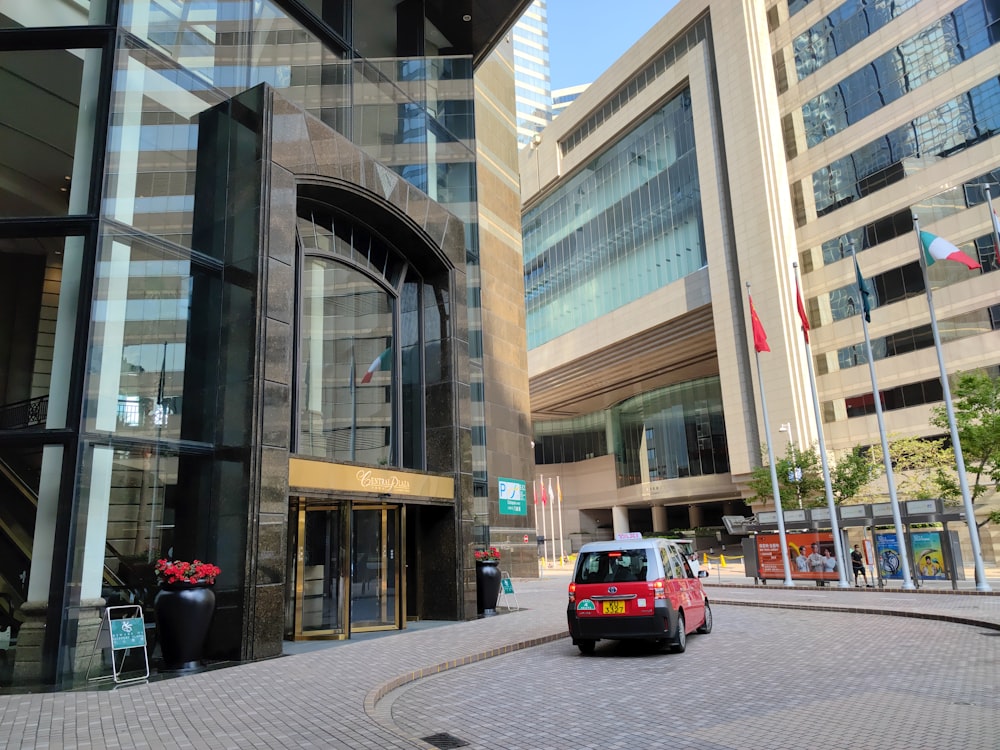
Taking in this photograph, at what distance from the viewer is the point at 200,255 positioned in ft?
43.5

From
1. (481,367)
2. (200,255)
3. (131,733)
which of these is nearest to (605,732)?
(131,733)

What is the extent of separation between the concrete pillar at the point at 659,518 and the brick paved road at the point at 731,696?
61107 millimetres

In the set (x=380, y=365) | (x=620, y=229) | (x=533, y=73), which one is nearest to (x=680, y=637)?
(x=380, y=365)

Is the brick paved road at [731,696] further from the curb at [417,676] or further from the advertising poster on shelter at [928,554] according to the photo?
the advertising poster on shelter at [928,554]

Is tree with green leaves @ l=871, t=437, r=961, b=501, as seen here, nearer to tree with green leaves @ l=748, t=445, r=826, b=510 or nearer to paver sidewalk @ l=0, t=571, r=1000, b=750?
tree with green leaves @ l=748, t=445, r=826, b=510

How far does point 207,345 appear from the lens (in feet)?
42.9

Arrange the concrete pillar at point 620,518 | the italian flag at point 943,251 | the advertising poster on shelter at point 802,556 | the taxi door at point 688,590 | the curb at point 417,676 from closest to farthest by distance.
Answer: the curb at point 417,676 → the taxi door at point 688,590 → the italian flag at point 943,251 → the advertising poster on shelter at point 802,556 → the concrete pillar at point 620,518

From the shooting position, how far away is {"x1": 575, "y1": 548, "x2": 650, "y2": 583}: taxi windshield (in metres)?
11.1

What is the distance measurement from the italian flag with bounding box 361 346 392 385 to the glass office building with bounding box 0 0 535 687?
55 mm

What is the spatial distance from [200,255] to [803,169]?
48.0 meters

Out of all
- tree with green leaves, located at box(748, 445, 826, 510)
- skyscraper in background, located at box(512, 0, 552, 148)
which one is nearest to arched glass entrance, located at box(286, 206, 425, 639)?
tree with green leaves, located at box(748, 445, 826, 510)

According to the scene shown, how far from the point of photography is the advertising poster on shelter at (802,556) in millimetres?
26078

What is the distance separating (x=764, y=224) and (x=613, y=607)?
43638mm

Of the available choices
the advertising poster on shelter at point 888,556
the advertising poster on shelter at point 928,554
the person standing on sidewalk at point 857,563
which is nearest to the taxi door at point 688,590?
the person standing on sidewalk at point 857,563
